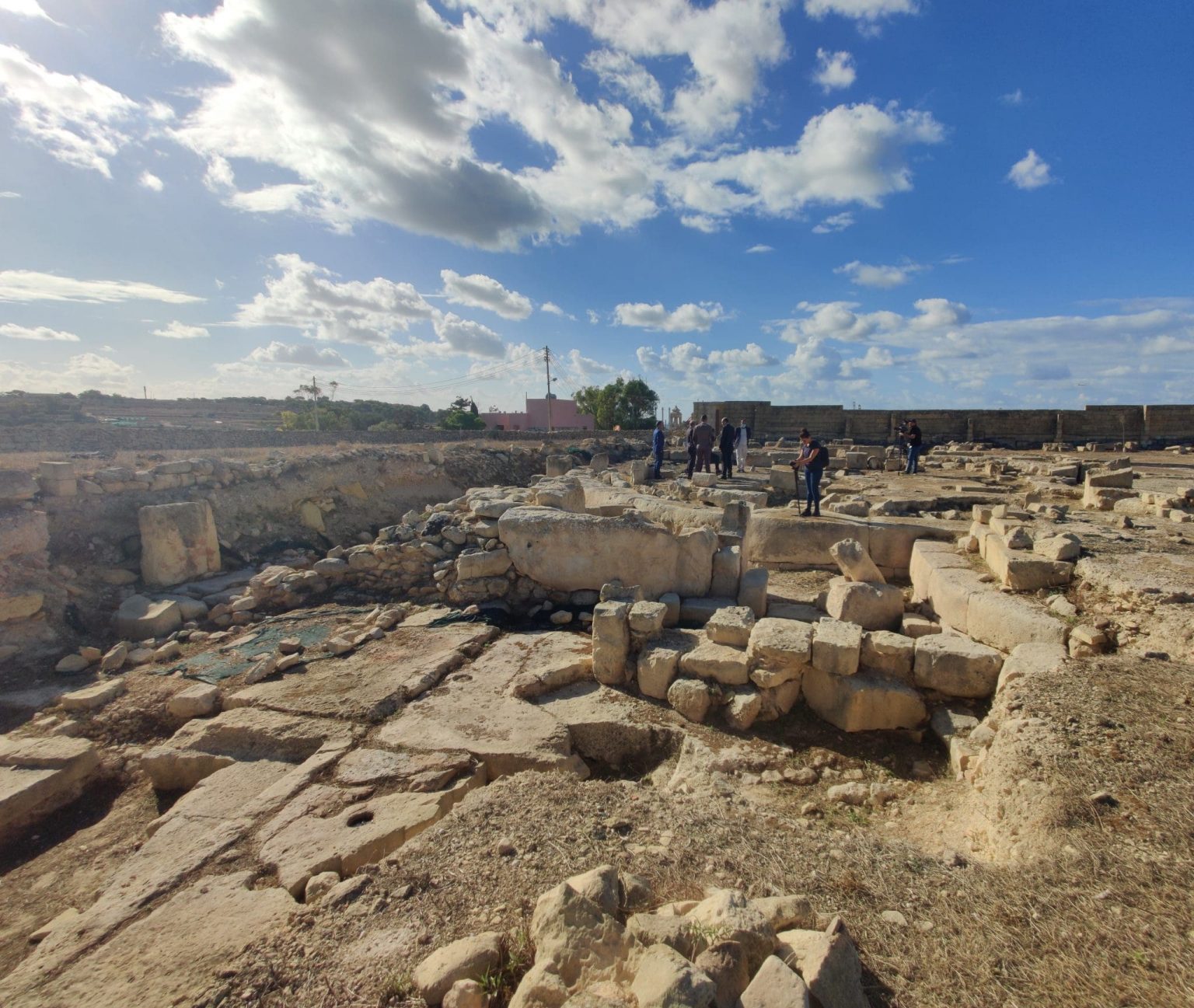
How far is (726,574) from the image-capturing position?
571 centimetres

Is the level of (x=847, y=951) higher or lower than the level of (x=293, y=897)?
higher

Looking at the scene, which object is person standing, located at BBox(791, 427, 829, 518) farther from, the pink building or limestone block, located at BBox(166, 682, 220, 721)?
the pink building

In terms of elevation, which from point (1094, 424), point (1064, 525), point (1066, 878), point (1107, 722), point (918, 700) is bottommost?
point (918, 700)

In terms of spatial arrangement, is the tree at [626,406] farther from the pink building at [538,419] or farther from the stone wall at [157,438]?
the stone wall at [157,438]

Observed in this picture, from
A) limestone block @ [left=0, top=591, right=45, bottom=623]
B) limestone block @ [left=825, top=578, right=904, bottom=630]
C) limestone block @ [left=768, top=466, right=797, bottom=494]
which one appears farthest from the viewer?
limestone block @ [left=768, top=466, right=797, bottom=494]

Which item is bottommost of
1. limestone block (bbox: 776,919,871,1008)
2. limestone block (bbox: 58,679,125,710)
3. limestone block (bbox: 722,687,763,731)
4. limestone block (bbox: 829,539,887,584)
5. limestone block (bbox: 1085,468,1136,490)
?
limestone block (bbox: 58,679,125,710)

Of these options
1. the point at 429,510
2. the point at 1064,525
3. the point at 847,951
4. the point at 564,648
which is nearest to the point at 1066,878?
the point at 847,951

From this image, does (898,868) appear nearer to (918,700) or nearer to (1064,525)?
(918,700)

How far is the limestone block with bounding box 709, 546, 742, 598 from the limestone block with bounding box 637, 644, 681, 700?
1627 mm

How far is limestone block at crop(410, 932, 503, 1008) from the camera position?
1.65 metres

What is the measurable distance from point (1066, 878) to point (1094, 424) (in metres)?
23.9

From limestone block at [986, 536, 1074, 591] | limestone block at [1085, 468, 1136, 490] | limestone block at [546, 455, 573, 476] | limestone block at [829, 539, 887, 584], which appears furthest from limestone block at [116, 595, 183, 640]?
limestone block at [1085, 468, 1136, 490]

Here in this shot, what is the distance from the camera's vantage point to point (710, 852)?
225 centimetres

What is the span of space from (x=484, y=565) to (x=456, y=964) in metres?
4.54
